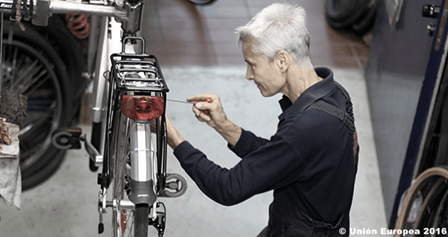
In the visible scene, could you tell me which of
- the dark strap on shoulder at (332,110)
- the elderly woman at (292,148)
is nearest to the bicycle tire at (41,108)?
the elderly woman at (292,148)

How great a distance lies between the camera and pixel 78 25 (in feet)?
12.1

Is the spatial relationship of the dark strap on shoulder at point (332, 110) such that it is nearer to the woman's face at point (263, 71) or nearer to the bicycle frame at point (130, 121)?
the woman's face at point (263, 71)

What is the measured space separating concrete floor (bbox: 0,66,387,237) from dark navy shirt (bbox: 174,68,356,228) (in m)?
1.36

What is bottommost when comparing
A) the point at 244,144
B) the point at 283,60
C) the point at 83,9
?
the point at 244,144

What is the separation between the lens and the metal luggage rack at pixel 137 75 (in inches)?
67.0

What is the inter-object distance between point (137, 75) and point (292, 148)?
21.6 inches

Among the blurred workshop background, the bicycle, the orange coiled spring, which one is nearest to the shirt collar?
the bicycle

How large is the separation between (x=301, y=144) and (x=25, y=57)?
2274 mm

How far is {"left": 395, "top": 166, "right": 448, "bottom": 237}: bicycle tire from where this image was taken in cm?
281

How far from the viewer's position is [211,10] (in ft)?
19.6

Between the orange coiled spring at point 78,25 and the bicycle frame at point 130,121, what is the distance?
51.2 inches

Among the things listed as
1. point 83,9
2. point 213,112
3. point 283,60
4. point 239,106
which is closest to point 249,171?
point 213,112

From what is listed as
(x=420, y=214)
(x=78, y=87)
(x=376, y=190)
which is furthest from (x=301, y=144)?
(x=78, y=87)

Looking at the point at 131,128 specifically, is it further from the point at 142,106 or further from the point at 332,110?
the point at 332,110
